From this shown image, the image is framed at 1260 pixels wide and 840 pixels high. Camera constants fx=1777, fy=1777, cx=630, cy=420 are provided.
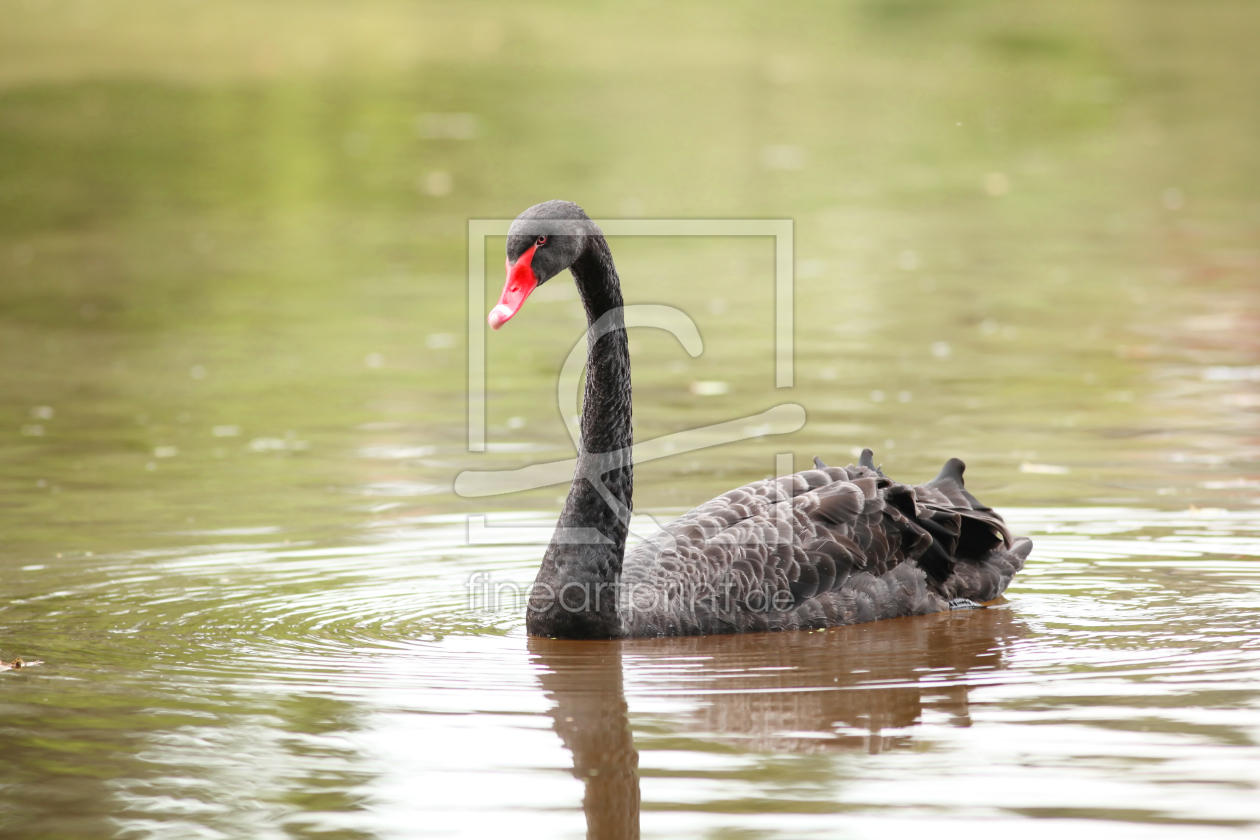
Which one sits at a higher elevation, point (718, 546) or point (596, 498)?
point (596, 498)

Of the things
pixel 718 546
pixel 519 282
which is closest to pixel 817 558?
pixel 718 546

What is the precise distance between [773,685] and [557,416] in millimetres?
4660

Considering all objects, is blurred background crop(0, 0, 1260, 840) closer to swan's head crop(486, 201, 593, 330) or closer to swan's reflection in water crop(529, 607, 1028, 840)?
swan's reflection in water crop(529, 607, 1028, 840)

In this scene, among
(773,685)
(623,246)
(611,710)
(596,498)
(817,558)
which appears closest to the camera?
(611,710)

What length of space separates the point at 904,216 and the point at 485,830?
513 inches

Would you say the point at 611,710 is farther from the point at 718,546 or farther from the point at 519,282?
the point at 519,282

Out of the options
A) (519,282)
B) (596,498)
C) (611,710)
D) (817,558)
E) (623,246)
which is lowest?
(611,710)

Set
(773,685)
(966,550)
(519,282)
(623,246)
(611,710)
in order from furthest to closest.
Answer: (623,246), (966,550), (519,282), (773,685), (611,710)

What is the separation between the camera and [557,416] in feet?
32.6

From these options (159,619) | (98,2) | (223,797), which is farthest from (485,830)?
(98,2)

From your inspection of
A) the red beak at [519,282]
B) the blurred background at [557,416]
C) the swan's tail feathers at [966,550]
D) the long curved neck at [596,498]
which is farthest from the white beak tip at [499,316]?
the swan's tail feathers at [966,550]

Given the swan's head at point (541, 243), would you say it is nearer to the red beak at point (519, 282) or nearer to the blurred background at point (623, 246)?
the red beak at point (519, 282)

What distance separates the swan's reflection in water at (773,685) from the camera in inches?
190

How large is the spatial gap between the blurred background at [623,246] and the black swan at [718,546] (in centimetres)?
148
